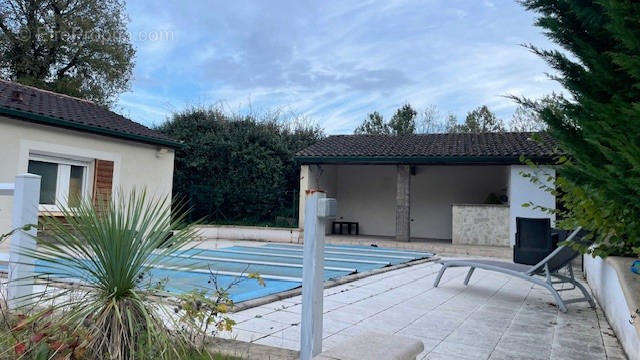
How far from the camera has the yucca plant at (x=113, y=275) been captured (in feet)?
8.20

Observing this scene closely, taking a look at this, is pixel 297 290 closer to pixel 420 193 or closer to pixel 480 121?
pixel 420 193

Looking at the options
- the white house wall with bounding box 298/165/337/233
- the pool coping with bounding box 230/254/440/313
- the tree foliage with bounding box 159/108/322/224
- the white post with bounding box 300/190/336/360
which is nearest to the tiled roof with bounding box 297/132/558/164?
the white house wall with bounding box 298/165/337/233

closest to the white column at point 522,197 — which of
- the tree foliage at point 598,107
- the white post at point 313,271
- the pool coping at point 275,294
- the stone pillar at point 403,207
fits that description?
the stone pillar at point 403,207

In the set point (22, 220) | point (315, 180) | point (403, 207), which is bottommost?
point (22, 220)

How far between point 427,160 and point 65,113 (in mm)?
10728

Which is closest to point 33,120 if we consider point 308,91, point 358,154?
point 358,154

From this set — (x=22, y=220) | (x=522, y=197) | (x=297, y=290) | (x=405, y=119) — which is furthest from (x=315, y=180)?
(x=405, y=119)

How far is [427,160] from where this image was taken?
15.0 m

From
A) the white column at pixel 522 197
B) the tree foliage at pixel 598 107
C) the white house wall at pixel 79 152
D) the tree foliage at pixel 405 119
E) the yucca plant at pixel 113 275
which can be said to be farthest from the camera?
the tree foliage at pixel 405 119

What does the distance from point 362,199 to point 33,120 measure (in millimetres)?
12252

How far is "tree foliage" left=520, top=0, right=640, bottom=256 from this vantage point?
105 inches

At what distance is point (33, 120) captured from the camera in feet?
31.8

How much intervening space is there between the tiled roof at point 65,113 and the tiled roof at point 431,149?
5.93 metres

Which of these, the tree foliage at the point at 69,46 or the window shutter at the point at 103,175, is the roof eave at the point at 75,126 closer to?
the window shutter at the point at 103,175
